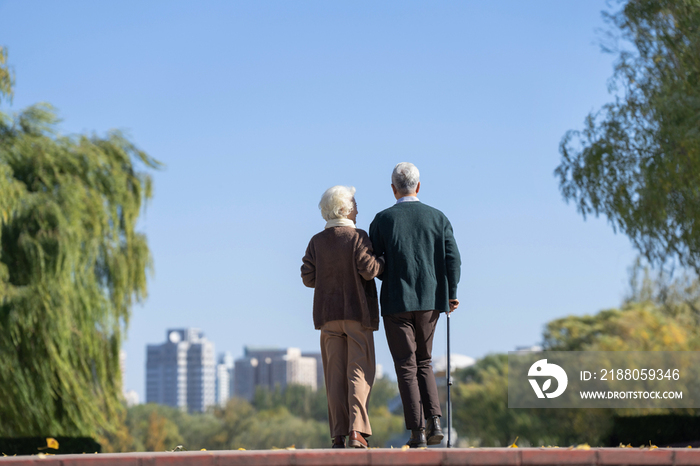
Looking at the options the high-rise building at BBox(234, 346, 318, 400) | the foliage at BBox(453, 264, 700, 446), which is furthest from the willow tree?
the high-rise building at BBox(234, 346, 318, 400)

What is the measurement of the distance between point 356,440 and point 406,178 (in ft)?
5.72

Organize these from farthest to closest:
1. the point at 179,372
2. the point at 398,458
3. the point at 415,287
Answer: the point at 179,372 → the point at 415,287 → the point at 398,458

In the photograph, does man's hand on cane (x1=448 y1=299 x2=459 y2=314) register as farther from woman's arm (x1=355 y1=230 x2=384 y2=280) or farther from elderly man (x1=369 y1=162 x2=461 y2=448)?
woman's arm (x1=355 y1=230 x2=384 y2=280)

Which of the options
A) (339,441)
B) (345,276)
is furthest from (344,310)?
(339,441)

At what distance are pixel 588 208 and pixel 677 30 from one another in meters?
3.18

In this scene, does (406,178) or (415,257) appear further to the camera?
(406,178)

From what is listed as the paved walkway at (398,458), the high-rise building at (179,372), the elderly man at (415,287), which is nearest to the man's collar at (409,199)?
the elderly man at (415,287)

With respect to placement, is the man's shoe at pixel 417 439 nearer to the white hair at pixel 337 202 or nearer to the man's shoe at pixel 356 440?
the man's shoe at pixel 356 440

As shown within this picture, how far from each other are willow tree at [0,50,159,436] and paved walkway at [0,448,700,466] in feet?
28.9

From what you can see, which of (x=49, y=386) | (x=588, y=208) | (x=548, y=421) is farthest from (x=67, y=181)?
(x=548, y=421)

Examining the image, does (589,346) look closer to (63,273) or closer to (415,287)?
(63,273)

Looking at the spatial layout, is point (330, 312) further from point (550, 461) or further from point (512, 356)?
point (512, 356)

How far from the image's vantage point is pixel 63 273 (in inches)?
496

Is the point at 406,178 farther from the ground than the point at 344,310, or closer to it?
farther from the ground
